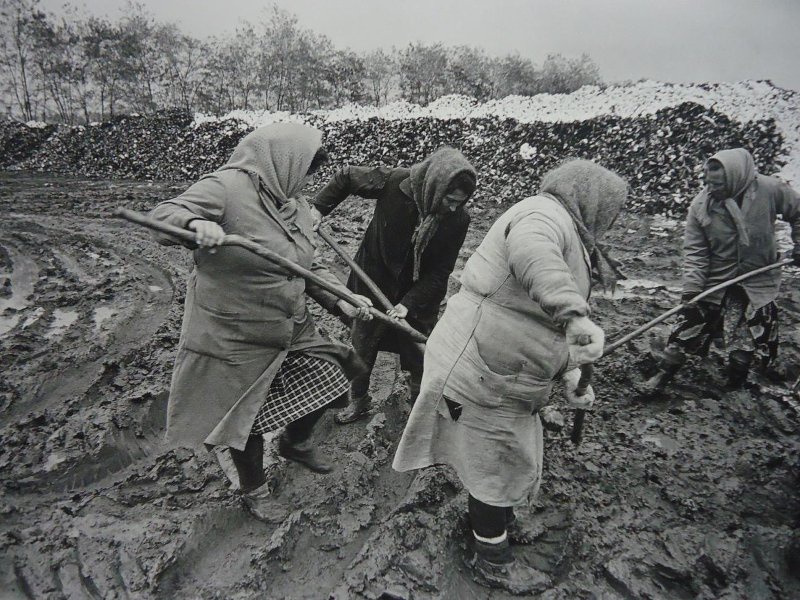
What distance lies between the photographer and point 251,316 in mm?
2047

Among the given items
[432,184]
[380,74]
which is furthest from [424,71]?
[432,184]

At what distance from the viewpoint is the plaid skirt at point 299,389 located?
226cm

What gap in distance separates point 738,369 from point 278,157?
3.53m

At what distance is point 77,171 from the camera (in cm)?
1466

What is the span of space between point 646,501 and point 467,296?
1725mm

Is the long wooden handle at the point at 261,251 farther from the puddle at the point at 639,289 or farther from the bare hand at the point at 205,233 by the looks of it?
the puddle at the point at 639,289

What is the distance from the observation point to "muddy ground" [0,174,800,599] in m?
2.07

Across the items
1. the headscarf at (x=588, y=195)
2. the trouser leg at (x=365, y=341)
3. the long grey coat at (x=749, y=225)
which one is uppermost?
the headscarf at (x=588, y=195)

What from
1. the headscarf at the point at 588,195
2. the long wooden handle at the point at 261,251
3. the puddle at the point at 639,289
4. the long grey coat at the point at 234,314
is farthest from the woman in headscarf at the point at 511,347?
the puddle at the point at 639,289

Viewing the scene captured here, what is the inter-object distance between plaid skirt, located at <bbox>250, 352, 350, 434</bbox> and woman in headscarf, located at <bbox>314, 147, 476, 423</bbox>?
1.88 feet

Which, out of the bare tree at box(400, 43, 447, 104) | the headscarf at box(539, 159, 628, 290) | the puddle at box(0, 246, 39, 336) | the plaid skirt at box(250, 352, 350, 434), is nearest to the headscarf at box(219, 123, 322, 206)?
the plaid skirt at box(250, 352, 350, 434)

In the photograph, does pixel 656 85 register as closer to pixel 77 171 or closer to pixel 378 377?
pixel 378 377

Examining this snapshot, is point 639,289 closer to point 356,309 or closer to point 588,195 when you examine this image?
point 356,309

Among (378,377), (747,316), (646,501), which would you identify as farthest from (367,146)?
(646,501)
